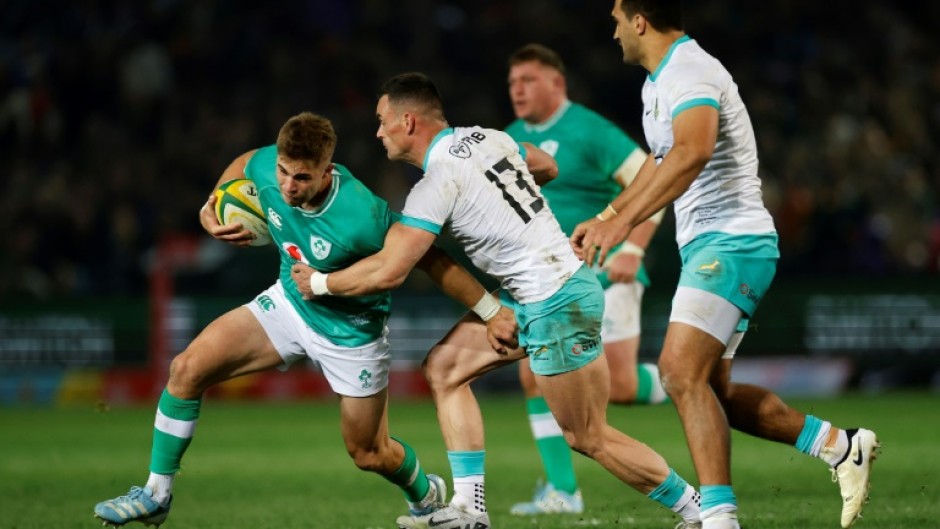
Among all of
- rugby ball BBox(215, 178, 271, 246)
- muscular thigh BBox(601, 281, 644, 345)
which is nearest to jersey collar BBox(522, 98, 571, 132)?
muscular thigh BBox(601, 281, 644, 345)

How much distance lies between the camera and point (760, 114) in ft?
65.7

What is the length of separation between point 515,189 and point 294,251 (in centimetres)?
120

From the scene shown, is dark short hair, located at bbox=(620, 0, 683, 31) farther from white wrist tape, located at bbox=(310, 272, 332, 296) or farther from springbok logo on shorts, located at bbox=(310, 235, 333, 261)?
white wrist tape, located at bbox=(310, 272, 332, 296)

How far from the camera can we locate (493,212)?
699cm

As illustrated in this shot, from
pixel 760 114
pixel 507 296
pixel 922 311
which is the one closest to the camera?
pixel 507 296

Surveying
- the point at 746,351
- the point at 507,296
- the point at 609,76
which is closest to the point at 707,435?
the point at 507,296

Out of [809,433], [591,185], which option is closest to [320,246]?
[809,433]

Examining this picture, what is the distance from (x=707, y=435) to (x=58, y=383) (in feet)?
43.0

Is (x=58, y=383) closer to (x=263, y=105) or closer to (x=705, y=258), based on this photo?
(x=263, y=105)

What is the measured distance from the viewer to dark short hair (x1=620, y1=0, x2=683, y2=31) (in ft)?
23.5

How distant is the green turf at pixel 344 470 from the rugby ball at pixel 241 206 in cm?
176

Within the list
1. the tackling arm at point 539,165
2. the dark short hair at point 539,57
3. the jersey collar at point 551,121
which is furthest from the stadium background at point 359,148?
the tackling arm at point 539,165

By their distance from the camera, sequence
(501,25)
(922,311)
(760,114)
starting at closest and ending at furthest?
1. (922,311)
2. (760,114)
3. (501,25)

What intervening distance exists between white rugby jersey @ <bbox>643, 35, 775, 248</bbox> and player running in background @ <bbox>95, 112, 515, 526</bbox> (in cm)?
111
